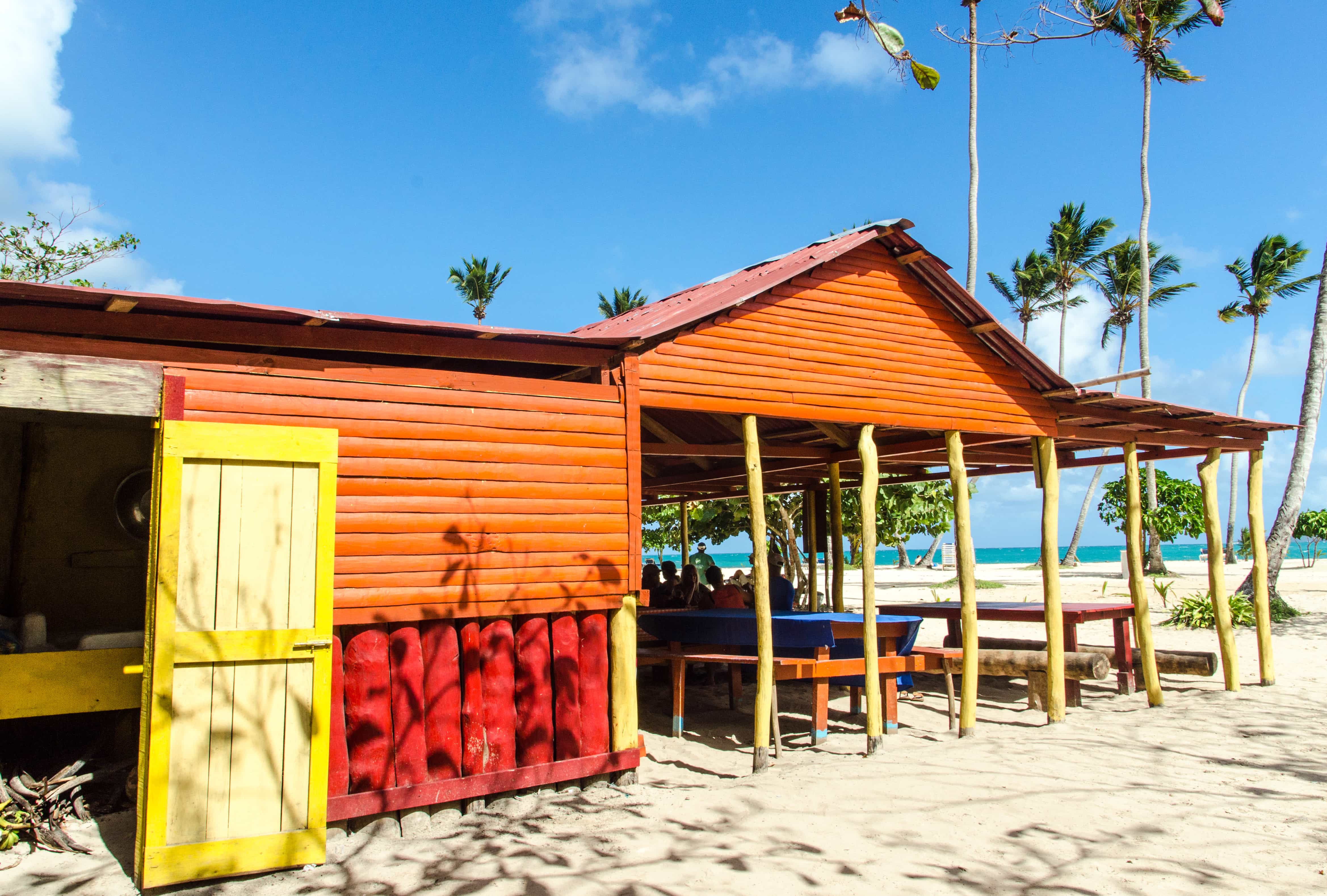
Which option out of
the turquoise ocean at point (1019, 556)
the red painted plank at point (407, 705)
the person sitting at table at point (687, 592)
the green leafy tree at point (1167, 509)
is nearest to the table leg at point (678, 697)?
the person sitting at table at point (687, 592)

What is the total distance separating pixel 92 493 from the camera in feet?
24.9

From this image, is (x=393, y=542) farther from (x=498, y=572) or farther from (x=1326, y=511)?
(x=1326, y=511)

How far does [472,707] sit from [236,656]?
162cm

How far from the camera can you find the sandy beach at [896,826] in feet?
16.1

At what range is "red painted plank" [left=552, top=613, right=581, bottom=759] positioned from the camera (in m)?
6.52

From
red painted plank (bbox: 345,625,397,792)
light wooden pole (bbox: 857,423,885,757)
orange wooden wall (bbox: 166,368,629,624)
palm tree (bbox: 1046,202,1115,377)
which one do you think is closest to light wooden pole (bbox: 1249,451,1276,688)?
light wooden pole (bbox: 857,423,885,757)

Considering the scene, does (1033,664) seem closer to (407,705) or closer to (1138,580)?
(1138,580)

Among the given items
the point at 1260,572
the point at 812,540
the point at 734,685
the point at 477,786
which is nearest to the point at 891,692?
the point at 734,685

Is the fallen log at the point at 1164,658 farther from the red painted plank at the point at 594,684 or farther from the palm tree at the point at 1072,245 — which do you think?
the palm tree at the point at 1072,245

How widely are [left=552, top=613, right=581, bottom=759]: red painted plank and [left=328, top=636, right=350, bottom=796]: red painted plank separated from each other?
4.91 ft

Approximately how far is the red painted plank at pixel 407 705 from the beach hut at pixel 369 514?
17 millimetres

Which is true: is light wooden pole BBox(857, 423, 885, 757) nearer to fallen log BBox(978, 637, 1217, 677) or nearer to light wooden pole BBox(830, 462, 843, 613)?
light wooden pole BBox(830, 462, 843, 613)

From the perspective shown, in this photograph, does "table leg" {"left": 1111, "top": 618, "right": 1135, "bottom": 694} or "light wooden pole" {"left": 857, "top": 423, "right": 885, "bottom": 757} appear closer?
"light wooden pole" {"left": 857, "top": 423, "right": 885, "bottom": 757}

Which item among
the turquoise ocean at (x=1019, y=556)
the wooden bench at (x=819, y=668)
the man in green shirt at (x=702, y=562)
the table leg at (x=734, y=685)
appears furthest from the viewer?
the turquoise ocean at (x=1019, y=556)
